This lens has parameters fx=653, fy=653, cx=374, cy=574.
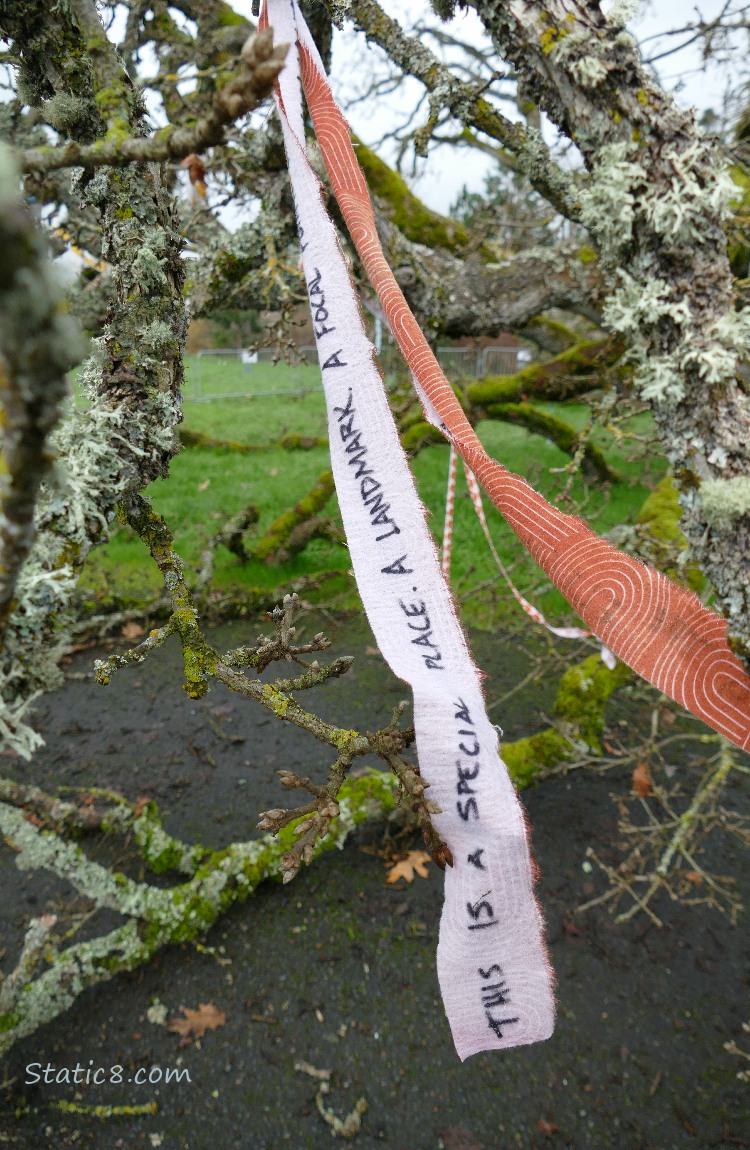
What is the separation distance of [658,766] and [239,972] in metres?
2.88

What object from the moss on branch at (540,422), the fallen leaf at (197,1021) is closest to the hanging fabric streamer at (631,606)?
the fallen leaf at (197,1021)

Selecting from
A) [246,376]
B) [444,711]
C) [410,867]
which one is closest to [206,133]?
[444,711]

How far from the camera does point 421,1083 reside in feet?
8.45

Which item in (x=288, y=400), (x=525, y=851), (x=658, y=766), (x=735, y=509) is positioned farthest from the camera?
(x=288, y=400)

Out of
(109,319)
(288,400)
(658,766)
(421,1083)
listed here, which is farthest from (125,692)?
(288,400)

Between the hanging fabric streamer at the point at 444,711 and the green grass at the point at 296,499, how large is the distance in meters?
3.08

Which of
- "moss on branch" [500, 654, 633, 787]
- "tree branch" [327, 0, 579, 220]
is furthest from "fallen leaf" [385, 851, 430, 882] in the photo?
"tree branch" [327, 0, 579, 220]

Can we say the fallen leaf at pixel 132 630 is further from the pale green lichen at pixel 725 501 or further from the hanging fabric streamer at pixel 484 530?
the pale green lichen at pixel 725 501

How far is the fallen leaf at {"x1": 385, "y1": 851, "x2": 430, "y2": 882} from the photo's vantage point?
3.43 m

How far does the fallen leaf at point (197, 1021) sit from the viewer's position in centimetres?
271

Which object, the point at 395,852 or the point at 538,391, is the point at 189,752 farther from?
the point at 538,391

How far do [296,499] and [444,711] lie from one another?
283 inches

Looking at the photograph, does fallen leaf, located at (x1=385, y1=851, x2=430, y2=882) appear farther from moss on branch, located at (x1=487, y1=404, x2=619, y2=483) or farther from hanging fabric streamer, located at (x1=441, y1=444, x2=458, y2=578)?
moss on branch, located at (x1=487, y1=404, x2=619, y2=483)

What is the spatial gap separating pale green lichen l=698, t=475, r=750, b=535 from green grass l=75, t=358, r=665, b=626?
2911mm
